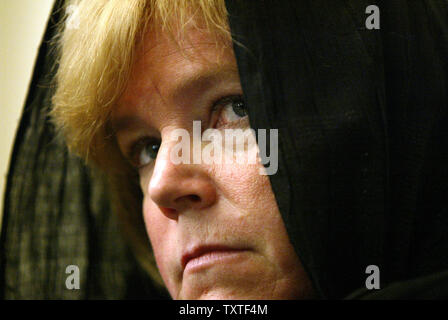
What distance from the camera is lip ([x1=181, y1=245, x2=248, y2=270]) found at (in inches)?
23.0

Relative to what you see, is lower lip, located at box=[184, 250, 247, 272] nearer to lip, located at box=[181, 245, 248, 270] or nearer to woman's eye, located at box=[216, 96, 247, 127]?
lip, located at box=[181, 245, 248, 270]

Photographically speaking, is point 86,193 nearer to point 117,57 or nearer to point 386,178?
point 117,57

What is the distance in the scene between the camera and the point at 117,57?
63 cm

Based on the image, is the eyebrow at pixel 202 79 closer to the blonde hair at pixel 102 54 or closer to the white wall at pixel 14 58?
the blonde hair at pixel 102 54

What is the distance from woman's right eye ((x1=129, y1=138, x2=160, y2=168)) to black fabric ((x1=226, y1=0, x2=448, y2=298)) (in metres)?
0.23

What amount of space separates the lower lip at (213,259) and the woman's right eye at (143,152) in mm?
200

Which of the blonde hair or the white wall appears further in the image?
the white wall

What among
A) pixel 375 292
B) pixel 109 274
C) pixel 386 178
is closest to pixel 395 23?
pixel 386 178

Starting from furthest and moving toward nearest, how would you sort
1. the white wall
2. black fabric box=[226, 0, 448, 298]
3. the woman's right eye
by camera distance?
1. the white wall
2. the woman's right eye
3. black fabric box=[226, 0, 448, 298]

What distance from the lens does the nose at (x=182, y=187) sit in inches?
23.3

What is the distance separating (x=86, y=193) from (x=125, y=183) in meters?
0.09

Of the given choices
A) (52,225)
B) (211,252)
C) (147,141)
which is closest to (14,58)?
(52,225)

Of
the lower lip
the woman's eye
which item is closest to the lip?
the lower lip

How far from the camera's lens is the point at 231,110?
620 mm
